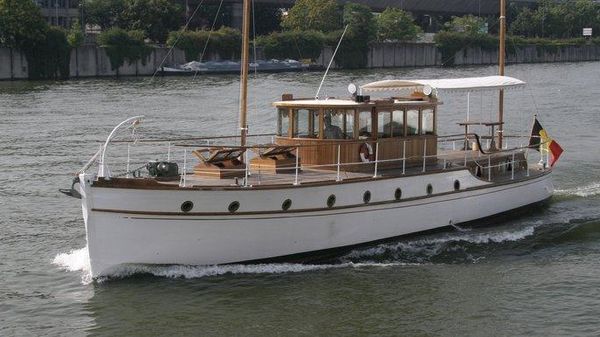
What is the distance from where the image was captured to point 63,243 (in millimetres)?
25844

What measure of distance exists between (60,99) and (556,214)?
153ft

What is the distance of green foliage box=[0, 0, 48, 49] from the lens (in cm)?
9119

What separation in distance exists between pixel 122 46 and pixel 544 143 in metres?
75.9

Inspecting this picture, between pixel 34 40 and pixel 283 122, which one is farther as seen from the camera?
pixel 34 40

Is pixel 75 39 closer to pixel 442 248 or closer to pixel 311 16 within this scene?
pixel 311 16

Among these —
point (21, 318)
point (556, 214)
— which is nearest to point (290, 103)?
point (21, 318)

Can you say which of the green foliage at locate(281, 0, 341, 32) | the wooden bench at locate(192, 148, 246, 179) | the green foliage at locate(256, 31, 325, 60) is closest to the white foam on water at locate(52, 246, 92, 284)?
the wooden bench at locate(192, 148, 246, 179)

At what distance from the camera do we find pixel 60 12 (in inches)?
5246

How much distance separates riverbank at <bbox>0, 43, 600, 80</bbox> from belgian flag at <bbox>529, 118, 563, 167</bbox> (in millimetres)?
40816

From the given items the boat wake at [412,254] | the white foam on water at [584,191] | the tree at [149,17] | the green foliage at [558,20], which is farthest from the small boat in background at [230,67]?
the boat wake at [412,254]

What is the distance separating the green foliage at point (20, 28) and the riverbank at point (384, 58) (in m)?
1.12

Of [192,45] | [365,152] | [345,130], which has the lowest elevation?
[365,152]

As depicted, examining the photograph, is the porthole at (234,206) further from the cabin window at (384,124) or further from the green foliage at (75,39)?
the green foliage at (75,39)

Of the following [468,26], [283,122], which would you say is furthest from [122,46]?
[283,122]
